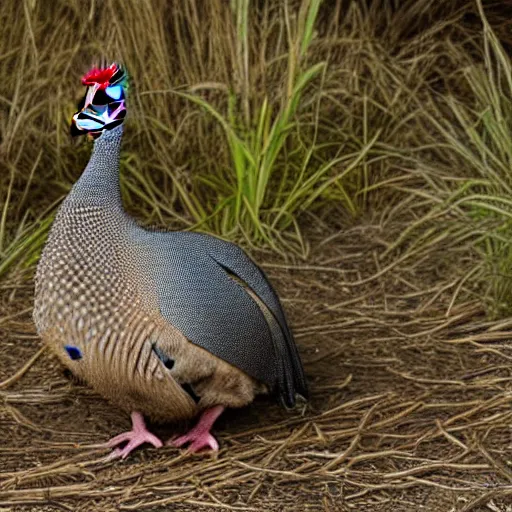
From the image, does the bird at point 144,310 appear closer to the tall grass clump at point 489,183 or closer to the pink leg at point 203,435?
the pink leg at point 203,435

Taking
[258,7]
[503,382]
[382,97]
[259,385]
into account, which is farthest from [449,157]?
[259,385]

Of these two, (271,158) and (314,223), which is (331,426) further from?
(314,223)

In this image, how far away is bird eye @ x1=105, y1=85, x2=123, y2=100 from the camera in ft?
9.25

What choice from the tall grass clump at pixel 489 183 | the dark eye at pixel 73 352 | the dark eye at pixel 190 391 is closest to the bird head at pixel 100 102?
the dark eye at pixel 73 352

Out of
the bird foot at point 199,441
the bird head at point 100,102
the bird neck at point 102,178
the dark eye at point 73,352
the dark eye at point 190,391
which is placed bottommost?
the bird foot at point 199,441

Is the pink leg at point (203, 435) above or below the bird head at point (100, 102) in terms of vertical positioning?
below

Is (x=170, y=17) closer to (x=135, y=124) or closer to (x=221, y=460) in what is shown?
(x=135, y=124)

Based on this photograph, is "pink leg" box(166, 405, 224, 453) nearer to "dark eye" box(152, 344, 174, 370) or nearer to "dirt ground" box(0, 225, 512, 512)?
"dirt ground" box(0, 225, 512, 512)

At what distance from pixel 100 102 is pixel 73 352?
58 centimetres

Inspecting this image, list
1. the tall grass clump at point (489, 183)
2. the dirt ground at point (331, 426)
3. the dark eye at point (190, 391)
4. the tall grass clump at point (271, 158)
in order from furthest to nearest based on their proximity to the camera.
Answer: the tall grass clump at point (271, 158) → the tall grass clump at point (489, 183) → the dark eye at point (190, 391) → the dirt ground at point (331, 426)

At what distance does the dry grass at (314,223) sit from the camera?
2764 millimetres

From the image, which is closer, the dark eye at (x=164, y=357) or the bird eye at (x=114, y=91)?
the dark eye at (x=164, y=357)

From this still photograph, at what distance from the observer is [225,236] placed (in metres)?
3.94

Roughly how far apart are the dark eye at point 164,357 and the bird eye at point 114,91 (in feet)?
1.94
